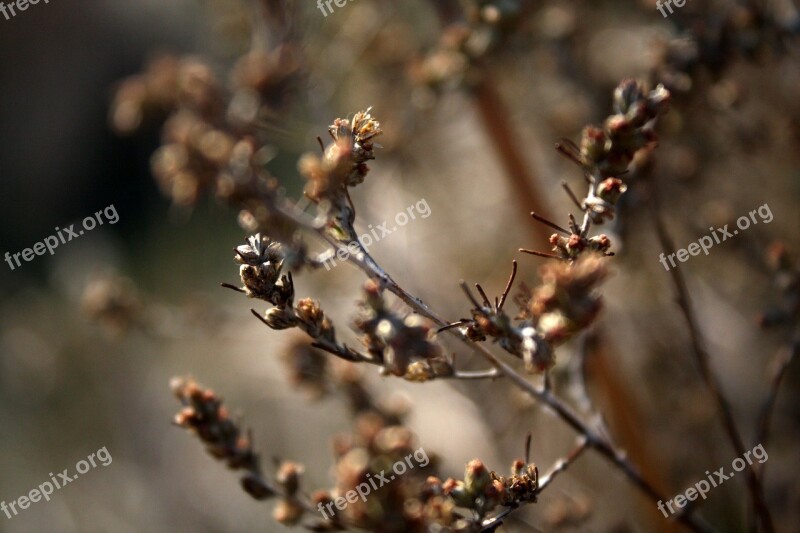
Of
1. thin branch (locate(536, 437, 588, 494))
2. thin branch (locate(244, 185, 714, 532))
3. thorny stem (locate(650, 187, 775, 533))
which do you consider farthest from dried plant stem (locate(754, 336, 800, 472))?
thin branch (locate(536, 437, 588, 494))

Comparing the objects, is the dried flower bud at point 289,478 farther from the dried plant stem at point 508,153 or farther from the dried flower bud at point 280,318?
the dried plant stem at point 508,153

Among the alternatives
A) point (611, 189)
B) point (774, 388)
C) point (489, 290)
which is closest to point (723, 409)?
point (774, 388)

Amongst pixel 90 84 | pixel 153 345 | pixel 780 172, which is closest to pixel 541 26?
pixel 780 172

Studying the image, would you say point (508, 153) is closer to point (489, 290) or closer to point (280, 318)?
point (489, 290)

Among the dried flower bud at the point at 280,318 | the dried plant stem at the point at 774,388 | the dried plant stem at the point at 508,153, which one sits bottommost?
the dried plant stem at the point at 774,388

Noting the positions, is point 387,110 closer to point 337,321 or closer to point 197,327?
point 337,321

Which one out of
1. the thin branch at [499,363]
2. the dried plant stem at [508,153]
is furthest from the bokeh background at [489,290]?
the thin branch at [499,363]

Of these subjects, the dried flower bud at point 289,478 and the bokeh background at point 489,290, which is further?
the bokeh background at point 489,290

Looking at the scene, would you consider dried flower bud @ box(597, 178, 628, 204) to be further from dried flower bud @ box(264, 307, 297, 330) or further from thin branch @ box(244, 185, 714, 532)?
dried flower bud @ box(264, 307, 297, 330)
